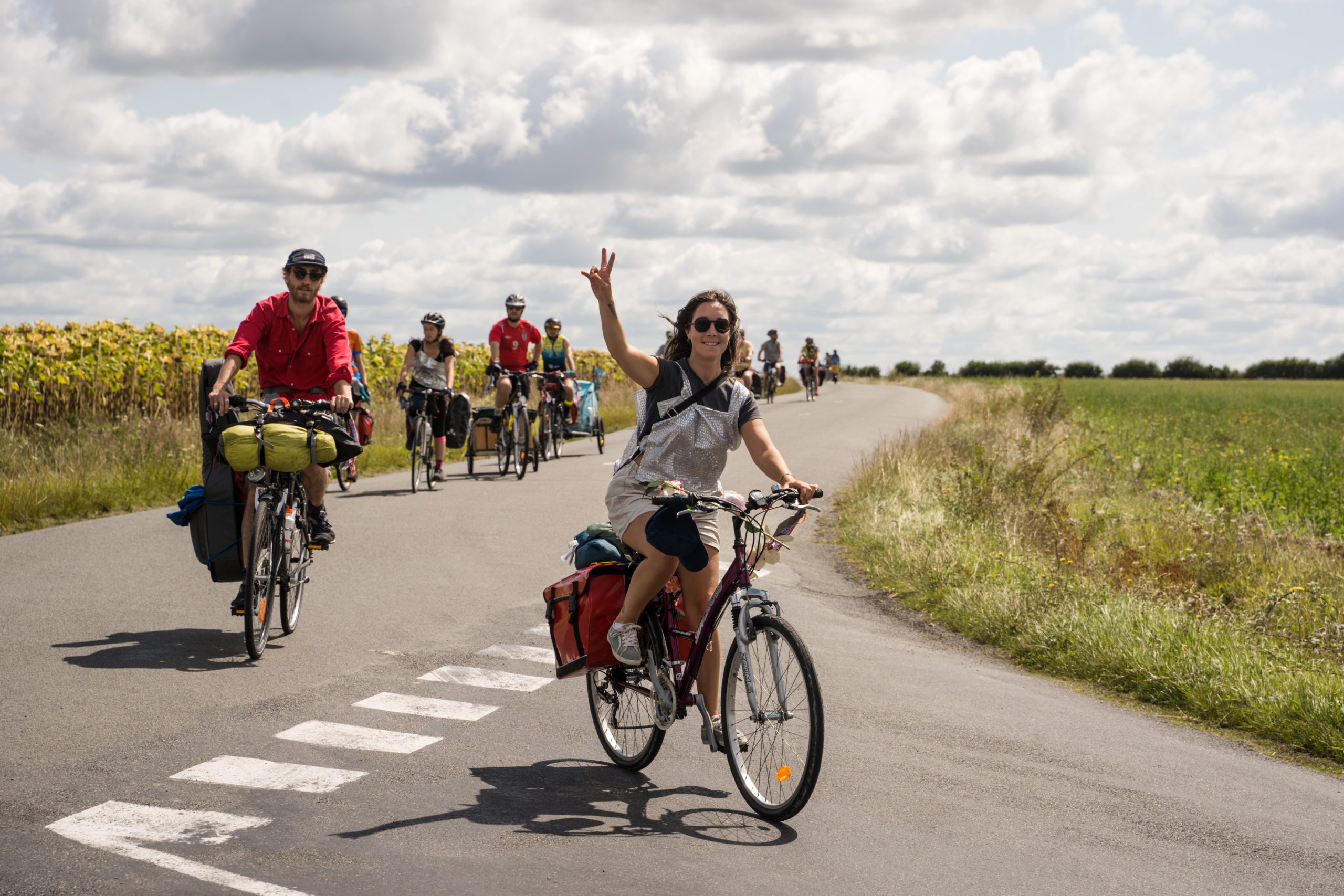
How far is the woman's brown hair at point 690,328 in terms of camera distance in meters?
5.14

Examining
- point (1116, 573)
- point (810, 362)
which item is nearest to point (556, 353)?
point (1116, 573)

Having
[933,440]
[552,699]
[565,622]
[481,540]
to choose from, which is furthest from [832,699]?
[933,440]

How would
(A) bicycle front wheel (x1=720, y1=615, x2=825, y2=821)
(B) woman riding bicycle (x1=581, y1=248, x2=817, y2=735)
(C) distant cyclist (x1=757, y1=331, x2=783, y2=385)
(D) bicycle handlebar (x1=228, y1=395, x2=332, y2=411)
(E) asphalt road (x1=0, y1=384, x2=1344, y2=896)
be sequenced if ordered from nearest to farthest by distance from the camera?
1. (E) asphalt road (x1=0, y1=384, x2=1344, y2=896)
2. (A) bicycle front wheel (x1=720, y1=615, x2=825, y2=821)
3. (B) woman riding bicycle (x1=581, y1=248, x2=817, y2=735)
4. (D) bicycle handlebar (x1=228, y1=395, x2=332, y2=411)
5. (C) distant cyclist (x1=757, y1=331, x2=783, y2=385)

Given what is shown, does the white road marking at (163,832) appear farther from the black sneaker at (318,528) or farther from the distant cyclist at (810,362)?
the distant cyclist at (810,362)

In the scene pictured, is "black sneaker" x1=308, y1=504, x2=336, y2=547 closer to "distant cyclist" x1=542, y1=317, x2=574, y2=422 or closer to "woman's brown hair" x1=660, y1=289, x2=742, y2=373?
"woman's brown hair" x1=660, y1=289, x2=742, y2=373

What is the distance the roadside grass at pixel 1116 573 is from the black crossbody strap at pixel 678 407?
13.3 feet

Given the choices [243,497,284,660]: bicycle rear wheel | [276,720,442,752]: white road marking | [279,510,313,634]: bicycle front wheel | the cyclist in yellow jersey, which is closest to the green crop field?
the cyclist in yellow jersey

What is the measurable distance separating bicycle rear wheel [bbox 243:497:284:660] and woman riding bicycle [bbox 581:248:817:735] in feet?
9.14

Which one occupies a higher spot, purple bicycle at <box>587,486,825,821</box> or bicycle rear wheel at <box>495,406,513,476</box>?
bicycle rear wheel at <box>495,406,513,476</box>


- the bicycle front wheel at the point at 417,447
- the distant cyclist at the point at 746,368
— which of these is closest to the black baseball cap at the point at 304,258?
the distant cyclist at the point at 746,368

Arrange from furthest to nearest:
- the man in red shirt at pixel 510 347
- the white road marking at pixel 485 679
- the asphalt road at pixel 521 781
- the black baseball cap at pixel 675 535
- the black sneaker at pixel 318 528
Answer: the man in red shirt at pixel 510 347, the black sneaker at pixel 318 528, the white road marking at pixel 485 679, the black baseball cap at pixel 675 535, the asphalt road at pixel 521 781

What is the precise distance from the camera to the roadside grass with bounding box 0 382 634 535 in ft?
41.4

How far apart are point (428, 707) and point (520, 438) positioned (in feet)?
36.0

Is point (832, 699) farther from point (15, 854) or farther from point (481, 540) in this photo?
point (481, 540)
